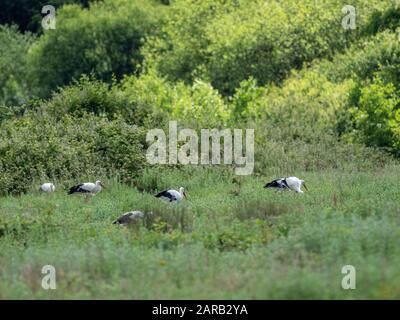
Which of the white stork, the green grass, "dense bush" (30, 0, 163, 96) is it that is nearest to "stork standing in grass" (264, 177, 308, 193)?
the green grass

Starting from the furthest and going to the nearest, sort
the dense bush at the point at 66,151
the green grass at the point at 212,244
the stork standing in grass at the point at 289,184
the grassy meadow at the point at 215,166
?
the dense bush at the point at 66,151 → the stork standing in grass at the point at 289,184 → the grassy meadow at the point at 215,166 → the green grass at the point at 212,244

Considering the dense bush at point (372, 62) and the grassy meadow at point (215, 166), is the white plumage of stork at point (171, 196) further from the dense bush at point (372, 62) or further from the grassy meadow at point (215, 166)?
the dense bush at point (372, 62)

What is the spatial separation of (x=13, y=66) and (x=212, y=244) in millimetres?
34530

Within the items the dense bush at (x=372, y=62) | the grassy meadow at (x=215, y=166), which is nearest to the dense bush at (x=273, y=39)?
the grassy meadow at (x=215, y=166)

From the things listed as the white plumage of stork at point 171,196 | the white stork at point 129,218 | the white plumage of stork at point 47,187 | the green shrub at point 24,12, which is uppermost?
the green shrub at point 24,12

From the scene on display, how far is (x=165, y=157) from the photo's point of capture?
18359mm

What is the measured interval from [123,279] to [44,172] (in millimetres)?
8557

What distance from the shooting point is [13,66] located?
144 feet

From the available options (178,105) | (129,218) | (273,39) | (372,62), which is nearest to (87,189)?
(129,218)

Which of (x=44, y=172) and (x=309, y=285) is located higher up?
(x=309, y=285)

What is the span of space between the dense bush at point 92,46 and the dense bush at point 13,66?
1669 mm

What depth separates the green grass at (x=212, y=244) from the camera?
8.41m

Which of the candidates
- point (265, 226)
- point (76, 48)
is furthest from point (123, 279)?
point (76, 48)

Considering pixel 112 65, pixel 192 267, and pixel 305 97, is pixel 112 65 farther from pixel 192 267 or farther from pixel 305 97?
pixel 192 267
